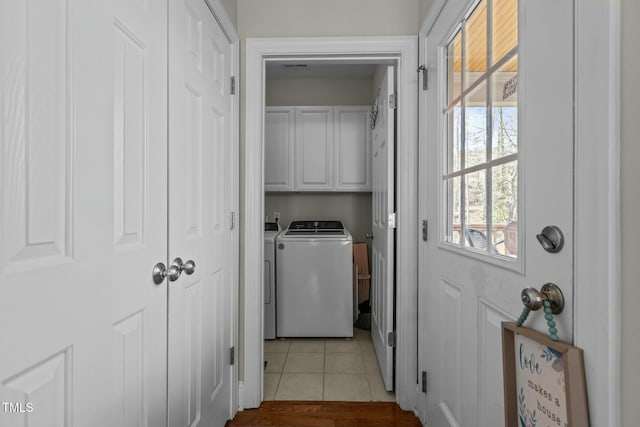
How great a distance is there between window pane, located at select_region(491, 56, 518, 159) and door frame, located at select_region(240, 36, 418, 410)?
0.74 m

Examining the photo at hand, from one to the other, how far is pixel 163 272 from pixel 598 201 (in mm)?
1081

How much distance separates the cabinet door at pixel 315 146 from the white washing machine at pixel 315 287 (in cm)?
65

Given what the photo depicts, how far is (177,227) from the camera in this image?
1.16 m

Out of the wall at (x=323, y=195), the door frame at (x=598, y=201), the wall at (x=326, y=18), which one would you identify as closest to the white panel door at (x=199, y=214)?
the wall at (x=326, y=18)

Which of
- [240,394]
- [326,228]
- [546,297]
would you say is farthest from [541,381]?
[326,228]

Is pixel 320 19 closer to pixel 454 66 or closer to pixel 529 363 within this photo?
pixel 454 66

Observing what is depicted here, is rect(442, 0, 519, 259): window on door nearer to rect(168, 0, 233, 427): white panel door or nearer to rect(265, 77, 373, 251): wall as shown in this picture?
rect(168, 0, 233, 427): white panel door

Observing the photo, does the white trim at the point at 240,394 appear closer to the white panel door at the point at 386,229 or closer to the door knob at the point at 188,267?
the white panel door at the point at 386,229

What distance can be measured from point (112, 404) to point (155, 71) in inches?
34.4

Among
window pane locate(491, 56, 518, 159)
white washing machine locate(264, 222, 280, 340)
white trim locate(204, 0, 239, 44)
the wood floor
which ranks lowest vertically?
the wood floor

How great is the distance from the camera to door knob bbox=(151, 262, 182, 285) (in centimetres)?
103

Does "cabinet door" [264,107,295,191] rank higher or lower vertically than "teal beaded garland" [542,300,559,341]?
higher

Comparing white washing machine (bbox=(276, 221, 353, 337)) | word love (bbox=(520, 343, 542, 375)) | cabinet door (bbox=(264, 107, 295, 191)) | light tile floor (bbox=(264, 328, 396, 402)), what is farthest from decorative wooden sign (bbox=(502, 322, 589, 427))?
cabinet door (bbox=(264, 107, 295, 191))

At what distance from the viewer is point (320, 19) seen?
183 cm
